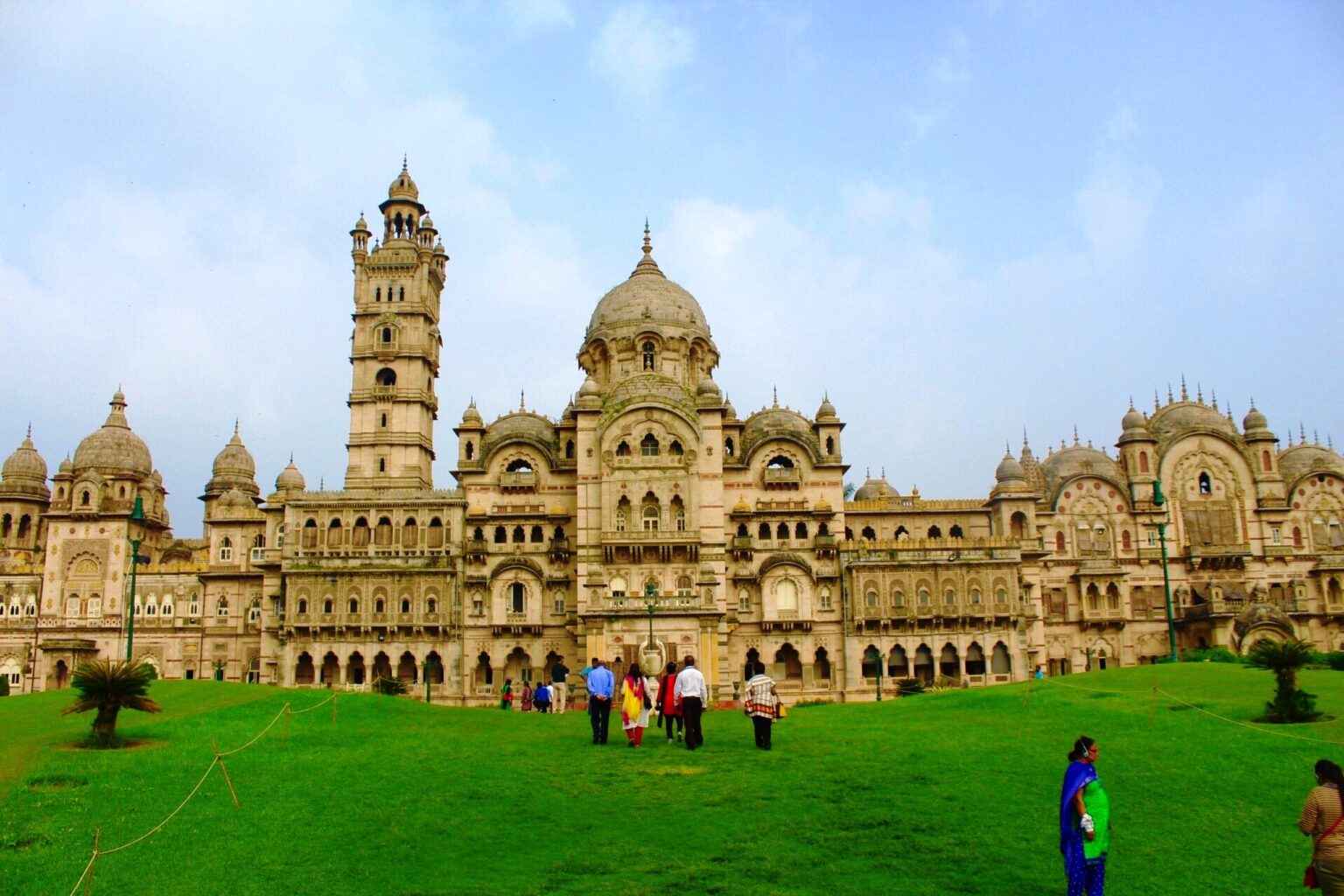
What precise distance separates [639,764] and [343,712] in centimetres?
1102

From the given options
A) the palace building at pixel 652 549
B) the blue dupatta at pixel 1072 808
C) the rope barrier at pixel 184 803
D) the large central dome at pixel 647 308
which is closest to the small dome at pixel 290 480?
the palace building at pixel 652 549

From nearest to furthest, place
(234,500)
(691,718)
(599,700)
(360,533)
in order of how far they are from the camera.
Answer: (691,718)
(599,700)
(360,533)
(234,500)

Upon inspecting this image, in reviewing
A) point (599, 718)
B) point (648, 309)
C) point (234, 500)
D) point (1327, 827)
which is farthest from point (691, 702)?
point (234, 500)

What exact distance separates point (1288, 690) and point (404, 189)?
169ft

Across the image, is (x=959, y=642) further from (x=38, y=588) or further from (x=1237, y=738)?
(x=38, y=588)

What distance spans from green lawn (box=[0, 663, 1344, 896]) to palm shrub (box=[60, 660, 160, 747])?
0.81 m

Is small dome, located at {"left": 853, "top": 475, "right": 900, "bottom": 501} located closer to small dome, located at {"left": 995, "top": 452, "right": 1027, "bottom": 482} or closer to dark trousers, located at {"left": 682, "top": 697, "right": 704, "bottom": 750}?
small dome, located at {"left": 995, "top": 452, "right": 1027, "bottom": 482}

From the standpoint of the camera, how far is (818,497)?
56375 millimetres

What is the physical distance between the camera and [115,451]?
67.0 metres

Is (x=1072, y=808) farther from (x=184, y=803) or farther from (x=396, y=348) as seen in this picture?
(x=396, y=348)

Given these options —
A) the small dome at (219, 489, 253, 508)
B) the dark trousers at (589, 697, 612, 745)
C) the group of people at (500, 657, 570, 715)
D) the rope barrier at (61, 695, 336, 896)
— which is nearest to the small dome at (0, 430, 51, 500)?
the small dome at (219, 489, 253, 508)

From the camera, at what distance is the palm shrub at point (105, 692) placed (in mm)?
22344

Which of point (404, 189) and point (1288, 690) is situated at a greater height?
point (404, 189)

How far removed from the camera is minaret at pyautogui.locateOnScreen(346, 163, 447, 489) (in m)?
58.2
